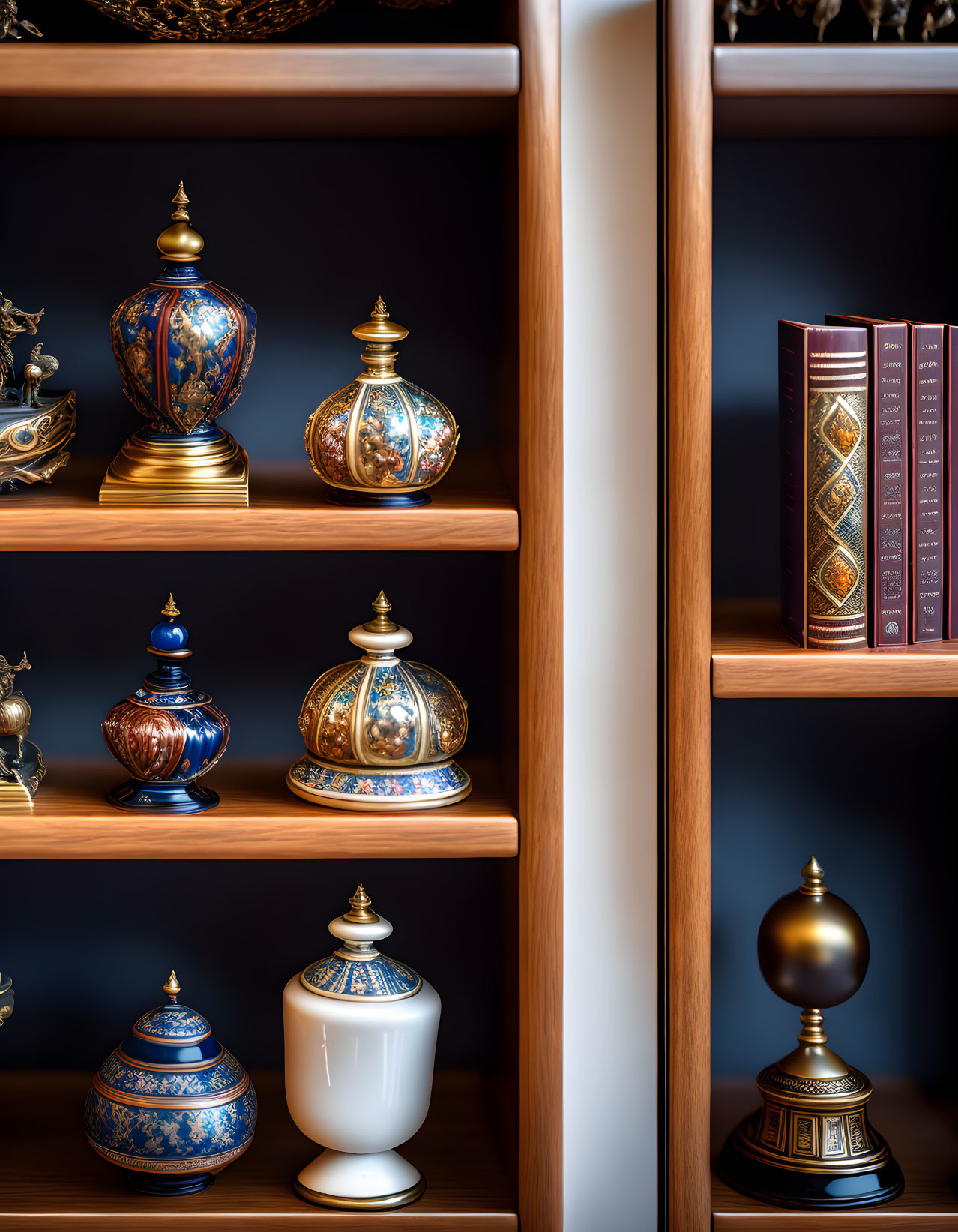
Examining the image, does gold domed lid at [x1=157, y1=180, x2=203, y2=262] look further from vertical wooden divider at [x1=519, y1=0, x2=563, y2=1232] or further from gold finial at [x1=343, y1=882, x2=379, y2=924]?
gold finial at [x1=343, y1=882, x2=379, y2=924]

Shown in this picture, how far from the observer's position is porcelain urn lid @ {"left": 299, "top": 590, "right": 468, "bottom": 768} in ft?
4.24

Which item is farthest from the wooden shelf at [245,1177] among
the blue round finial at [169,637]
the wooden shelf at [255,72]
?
the wooden shelf at [255,72]

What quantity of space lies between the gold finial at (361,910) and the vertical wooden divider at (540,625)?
0.18m

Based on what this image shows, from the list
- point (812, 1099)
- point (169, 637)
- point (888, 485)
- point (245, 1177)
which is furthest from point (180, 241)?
point (812, 1099)

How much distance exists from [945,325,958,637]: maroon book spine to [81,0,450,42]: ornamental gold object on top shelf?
0.73m

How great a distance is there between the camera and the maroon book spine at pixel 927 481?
4.10 ft

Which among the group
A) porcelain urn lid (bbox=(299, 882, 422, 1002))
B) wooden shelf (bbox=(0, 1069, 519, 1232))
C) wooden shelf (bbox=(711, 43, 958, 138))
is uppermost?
wooden shelf (bbox=(711, 43, 958, 138))

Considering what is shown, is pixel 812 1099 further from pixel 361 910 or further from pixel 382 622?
pixel 382 622

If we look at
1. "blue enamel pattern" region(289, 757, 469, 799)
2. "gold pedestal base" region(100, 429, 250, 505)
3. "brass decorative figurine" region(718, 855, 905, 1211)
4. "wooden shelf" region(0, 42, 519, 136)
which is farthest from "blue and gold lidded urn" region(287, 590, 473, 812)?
"wooden shelf" region(0, 42, 519, 136)

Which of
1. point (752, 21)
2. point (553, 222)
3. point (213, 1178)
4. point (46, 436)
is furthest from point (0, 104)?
point (213, 1178)

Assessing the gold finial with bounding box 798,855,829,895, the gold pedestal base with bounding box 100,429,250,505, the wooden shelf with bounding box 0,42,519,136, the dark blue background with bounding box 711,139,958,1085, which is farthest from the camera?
the dark blue background with bounding box 711,139,958,1085

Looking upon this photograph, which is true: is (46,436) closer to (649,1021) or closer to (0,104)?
(0,104)

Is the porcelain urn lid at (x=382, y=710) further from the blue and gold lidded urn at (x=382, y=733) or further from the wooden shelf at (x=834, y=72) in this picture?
the wooden shelf at (x=834, y=72)

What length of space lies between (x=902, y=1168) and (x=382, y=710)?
791 mm
